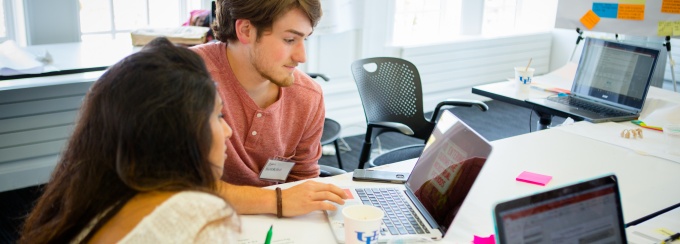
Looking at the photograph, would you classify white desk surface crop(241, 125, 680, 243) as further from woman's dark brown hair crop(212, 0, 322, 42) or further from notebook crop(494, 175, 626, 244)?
woman's dark brown hair crop(212, 0, 322, 42)

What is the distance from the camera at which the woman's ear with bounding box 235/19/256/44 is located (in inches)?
74.9

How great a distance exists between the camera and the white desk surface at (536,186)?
1564 mm

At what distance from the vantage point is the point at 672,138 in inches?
94.0

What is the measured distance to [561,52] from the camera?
561 cm

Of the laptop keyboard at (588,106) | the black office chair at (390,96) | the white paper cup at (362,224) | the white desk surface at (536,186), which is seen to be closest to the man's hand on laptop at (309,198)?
the white desk surface at (536,186)

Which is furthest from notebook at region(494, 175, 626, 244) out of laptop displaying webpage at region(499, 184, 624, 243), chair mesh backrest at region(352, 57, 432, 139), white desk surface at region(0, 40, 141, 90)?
white desk surface at region(0, 40, 141, 90)

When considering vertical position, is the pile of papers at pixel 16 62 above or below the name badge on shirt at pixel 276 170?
above

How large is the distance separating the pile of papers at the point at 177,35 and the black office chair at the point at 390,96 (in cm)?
76

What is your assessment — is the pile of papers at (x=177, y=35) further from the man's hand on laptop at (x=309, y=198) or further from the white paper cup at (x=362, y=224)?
the white paper cup at (x=362, y=224)

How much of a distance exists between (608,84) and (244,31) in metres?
1.79

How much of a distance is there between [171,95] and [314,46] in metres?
3.12

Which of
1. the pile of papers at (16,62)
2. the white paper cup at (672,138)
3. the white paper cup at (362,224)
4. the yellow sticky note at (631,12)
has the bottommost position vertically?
the white paper cup at (672,138)

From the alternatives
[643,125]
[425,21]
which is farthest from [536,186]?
[425,21]

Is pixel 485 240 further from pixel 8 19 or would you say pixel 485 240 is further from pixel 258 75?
pixel 8 19
